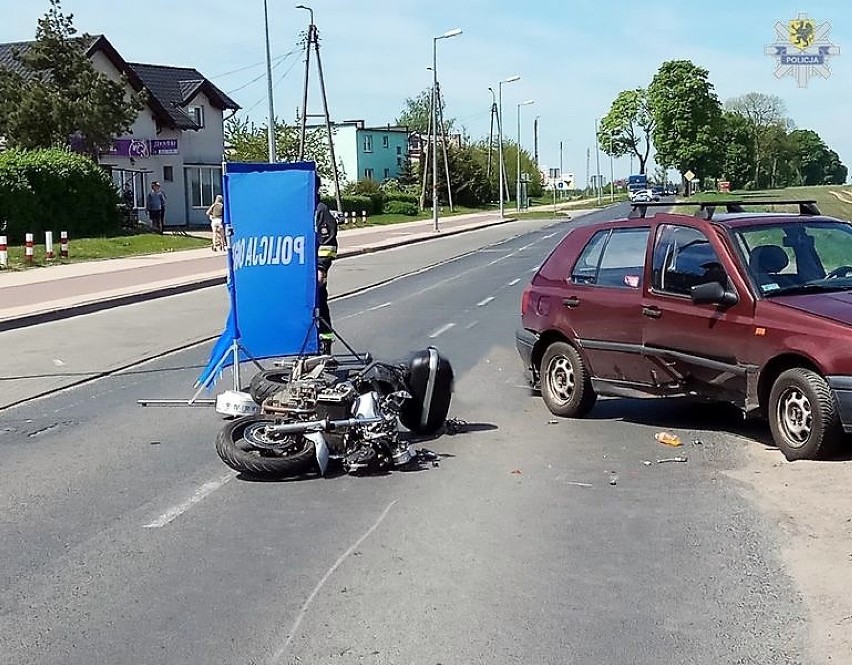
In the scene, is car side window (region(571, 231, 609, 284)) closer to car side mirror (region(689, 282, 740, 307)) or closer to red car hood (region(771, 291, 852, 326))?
car side mirror (region(689, 282, 740, 307))

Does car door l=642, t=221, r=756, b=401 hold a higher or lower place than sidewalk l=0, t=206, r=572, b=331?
higher

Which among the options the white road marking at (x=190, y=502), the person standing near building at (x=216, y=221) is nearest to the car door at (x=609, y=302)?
the white road marking at (x=190, y=502)

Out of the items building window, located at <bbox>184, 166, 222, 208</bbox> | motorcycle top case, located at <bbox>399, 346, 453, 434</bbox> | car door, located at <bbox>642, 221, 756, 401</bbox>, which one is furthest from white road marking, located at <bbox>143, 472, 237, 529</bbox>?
building window, located at <bbox>184, 166, 222, 208</bbox>

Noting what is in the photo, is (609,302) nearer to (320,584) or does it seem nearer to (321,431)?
(321,431)

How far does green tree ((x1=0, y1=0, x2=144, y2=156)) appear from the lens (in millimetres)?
40375

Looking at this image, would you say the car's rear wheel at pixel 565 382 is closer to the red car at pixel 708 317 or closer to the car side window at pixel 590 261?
the red car at pixel 708 317

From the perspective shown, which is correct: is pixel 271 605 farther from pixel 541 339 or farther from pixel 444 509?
pixel 541 339

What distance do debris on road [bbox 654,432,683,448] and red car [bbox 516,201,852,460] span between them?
0.32 m

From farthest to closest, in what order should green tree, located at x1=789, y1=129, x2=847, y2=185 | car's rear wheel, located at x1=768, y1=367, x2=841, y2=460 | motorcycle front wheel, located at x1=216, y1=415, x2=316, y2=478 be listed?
1. green tree, located at x1=789, y1=129, x2=847, y2=185
2. motorcycle front wheel, located at x1=216, y1=415, x2=316, y2=478
3. car's rear wheel, located at x1=768, y1=367, x2=841, y2=460

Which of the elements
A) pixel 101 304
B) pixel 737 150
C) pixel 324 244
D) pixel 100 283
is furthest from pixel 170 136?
pixel 737 150

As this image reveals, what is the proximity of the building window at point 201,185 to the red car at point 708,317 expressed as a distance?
4553 cm

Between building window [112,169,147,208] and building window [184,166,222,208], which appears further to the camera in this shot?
building window [184,166,222,208]

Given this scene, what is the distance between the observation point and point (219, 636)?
4914 mm

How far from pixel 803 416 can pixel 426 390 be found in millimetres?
2725
